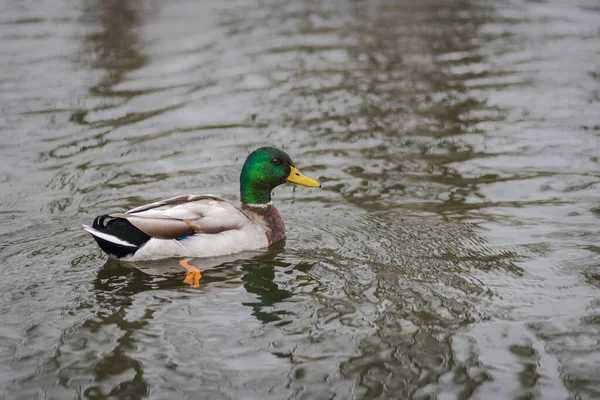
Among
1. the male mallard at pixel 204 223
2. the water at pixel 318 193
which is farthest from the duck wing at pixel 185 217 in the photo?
the water at pixel 318 193

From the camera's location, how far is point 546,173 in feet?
28.6

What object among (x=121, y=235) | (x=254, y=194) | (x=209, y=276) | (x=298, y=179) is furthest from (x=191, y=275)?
(x=298, y=179)

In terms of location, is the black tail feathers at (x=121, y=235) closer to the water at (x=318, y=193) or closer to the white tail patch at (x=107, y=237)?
the white tail patch at (x=107, y=237)

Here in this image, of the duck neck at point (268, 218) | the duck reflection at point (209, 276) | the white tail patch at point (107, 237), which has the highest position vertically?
the white tail patch at point (107, 237)

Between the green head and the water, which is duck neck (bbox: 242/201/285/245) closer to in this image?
the green head

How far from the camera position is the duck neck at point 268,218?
724 cm

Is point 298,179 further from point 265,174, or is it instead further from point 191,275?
point 191,275

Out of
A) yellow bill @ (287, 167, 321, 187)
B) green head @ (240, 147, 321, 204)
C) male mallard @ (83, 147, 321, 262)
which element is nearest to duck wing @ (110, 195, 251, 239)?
male mallard @ (83, 147, 321, 262)

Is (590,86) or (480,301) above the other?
(590,86)

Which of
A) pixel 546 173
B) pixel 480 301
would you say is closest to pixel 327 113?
pixel 546 173

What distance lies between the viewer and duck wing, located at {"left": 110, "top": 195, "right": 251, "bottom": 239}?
6637 millimetres

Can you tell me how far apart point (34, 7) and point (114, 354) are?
11884 millimetres

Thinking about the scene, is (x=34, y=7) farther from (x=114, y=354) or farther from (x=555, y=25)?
(x=114, y=354)

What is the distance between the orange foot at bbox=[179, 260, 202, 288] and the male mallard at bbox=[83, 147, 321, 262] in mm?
39
